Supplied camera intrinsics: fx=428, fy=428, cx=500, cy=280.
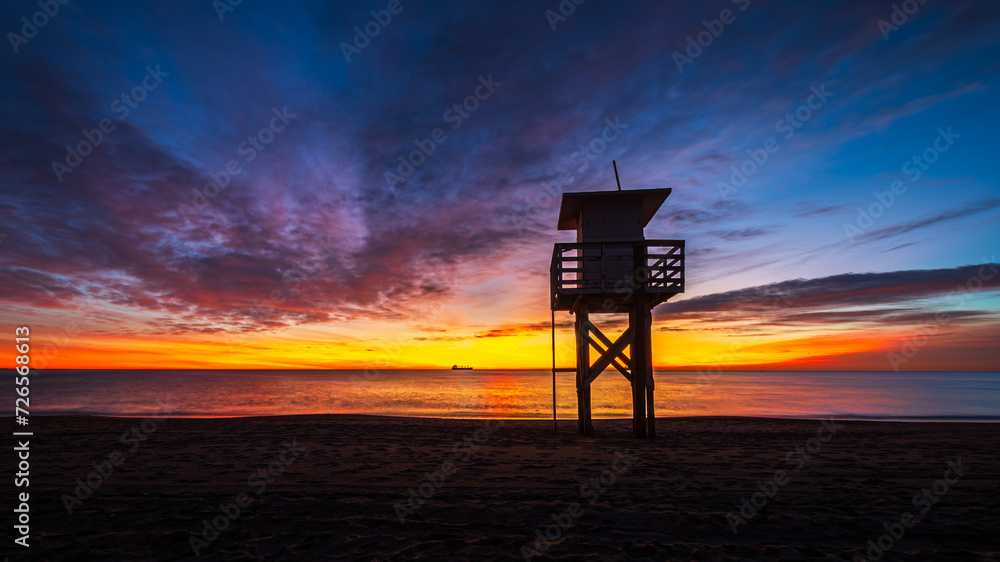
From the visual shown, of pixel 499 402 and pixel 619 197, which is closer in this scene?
pixel 619 197

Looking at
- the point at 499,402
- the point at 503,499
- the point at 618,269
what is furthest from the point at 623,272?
→ the point at 499,402

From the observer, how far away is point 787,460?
10.2 m

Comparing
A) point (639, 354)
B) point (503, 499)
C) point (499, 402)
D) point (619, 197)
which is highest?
point (619, 197)

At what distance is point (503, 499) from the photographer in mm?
7230

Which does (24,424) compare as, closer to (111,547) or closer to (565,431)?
→ (111,547)

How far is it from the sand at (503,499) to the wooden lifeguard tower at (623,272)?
2303 mm

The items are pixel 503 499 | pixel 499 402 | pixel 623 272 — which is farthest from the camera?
pixel 499 402

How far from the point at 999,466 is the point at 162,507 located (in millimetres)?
16726

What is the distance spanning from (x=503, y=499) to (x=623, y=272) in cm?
777

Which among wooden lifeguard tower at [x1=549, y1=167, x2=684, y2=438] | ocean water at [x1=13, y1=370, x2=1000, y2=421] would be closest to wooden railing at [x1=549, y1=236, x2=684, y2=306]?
wooden lifeguard tower at [x1=549, y1=167, x2=684, y2=438]

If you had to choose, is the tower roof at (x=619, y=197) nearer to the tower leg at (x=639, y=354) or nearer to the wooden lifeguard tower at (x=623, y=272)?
the wooden lifeguard tower at (x=623, y=272)

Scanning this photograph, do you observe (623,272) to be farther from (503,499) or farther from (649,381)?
(503,499)

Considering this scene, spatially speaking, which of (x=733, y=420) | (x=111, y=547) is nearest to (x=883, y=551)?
(x=111, y=547)

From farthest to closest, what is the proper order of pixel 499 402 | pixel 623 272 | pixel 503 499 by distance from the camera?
1. pixel 499 402
2. pixel 623 272
3. pixel 503 499
